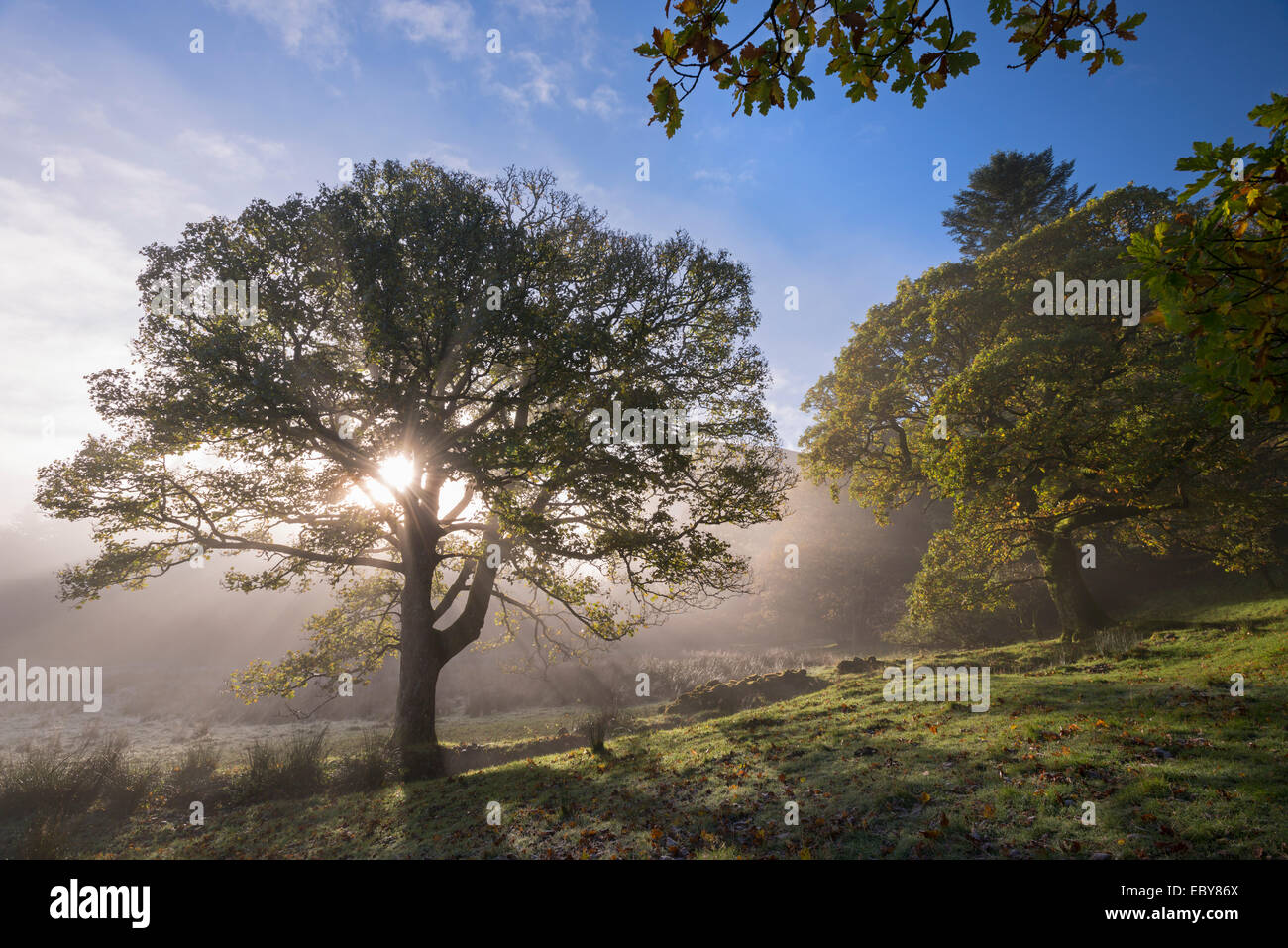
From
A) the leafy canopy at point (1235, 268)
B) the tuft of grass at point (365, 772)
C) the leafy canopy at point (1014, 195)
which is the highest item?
the leafy canopy at point (1014, 195)

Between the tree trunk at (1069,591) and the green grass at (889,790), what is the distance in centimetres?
458

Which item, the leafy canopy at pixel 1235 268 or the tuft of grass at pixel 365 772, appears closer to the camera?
the leafy canopy at pixel 1235 268

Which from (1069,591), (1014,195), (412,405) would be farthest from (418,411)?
(1014,195)

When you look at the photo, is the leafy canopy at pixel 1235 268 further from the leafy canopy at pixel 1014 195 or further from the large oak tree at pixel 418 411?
the leafy canopy at pixel 1014 195

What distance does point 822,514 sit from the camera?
53062 millimetres

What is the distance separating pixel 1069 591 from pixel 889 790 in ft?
54.4

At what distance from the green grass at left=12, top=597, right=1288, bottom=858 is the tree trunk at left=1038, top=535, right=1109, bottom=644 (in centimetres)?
458

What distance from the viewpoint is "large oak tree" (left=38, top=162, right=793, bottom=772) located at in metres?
10.8

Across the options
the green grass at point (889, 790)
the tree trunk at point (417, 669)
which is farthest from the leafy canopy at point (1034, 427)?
the tree trunk at point (417, 669)

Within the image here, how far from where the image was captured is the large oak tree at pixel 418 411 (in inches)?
426

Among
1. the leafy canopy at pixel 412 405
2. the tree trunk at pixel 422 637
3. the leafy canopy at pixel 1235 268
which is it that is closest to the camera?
the leafy canopy at pixel 1235 268

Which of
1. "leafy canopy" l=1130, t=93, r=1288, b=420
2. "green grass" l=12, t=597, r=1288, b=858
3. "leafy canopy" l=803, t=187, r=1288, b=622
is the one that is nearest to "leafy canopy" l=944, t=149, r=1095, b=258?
"leafy canopy" l=803, t=187, r=1288, b=622

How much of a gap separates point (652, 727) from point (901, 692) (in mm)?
7042
